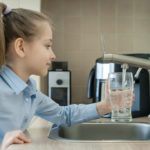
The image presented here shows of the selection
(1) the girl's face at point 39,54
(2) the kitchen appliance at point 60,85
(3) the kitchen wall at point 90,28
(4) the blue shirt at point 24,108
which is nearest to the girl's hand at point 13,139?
(4) the blue shirt at point 24,108

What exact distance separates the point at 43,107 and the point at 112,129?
31 centimetres

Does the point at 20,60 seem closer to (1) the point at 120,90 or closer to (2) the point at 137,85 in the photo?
(1) the point at 120,90

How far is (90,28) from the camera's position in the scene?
6.92 feet

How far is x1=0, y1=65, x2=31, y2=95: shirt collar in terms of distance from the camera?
965mm

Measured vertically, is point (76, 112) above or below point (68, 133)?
above

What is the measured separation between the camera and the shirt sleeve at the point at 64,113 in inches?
45.3

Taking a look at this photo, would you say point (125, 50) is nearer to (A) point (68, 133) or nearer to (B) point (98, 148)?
(A) point (68, 133)

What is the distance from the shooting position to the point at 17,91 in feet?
3.15

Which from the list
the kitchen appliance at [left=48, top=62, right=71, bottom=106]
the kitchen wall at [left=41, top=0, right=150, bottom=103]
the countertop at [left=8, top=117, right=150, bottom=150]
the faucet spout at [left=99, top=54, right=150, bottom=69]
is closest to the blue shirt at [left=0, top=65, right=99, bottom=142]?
the countertop at [left=8, top=117, right=150, bottom=150]

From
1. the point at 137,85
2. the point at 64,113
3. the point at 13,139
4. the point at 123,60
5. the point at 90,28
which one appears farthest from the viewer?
the point at 90,28

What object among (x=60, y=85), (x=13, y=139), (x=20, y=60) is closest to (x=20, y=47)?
(x=20, y=60)

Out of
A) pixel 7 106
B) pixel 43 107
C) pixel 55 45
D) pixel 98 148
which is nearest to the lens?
pixel 98 148

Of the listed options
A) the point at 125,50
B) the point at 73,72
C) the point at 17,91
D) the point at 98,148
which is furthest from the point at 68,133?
the point at 125,50

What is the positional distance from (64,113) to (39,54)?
0.29m
